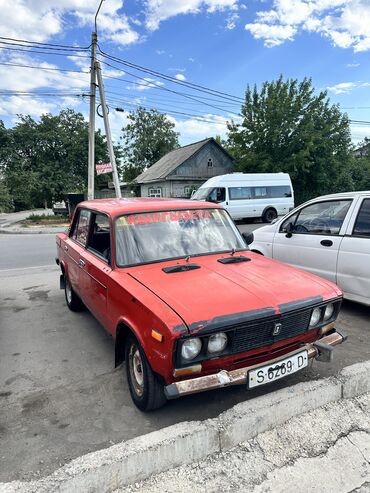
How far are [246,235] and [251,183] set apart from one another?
51.2 ft

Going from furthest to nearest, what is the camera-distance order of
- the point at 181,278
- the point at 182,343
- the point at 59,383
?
the point at 59,383, the point at 181,278, the point at 182,343

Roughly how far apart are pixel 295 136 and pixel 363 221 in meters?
23.2

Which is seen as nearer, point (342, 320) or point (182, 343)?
point (182, 343)

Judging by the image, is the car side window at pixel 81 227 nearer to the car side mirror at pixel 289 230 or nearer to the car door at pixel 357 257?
the car side mirror at pixel 289 230

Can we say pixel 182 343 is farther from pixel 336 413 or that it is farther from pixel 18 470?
pixel 336 413

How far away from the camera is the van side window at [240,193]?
18781 mm

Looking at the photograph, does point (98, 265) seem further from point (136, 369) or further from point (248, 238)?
point (248, 238)

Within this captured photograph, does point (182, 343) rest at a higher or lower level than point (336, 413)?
higher

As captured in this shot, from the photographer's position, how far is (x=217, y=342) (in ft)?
7.73

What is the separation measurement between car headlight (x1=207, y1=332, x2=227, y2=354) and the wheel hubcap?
662 millimetres

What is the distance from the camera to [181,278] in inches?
114

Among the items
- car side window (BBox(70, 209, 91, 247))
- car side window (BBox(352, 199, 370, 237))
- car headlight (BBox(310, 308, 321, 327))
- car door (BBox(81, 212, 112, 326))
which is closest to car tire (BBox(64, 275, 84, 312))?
car side window (BBox(70, 209, 91, 247))

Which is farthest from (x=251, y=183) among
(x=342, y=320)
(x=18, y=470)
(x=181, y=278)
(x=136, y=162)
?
(x=136, y=162)

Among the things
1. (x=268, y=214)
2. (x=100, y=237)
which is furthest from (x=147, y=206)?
(x=268, y=214)
